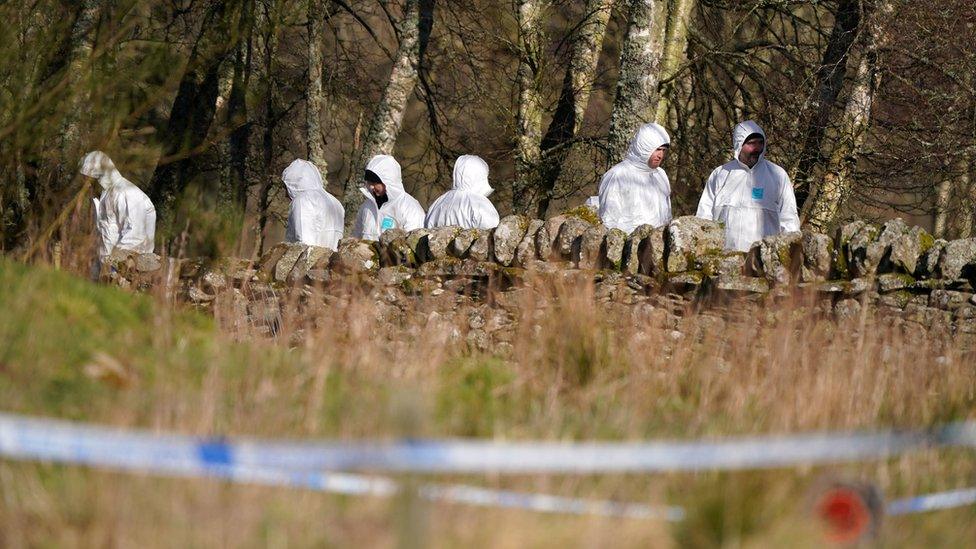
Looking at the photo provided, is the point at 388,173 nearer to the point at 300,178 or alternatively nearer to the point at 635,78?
the point at 300,178

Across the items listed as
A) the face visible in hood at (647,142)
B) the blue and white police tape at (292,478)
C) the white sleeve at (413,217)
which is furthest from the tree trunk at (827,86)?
the blue and white police tape at (292,478)

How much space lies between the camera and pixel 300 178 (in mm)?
12172

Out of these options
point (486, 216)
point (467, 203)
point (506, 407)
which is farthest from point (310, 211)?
point (506, 407)

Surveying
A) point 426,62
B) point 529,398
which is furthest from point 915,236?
point 426,62

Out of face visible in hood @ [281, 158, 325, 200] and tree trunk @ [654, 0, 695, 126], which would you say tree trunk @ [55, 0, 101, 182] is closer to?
face visible in hood @ [281, 158, 325, 200]

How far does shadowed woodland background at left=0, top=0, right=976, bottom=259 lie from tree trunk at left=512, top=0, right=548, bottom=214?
23 millimetres

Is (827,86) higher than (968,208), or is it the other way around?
(827,86)

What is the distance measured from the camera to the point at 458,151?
19375 millimetres

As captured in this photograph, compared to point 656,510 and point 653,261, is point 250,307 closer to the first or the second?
point 653,261

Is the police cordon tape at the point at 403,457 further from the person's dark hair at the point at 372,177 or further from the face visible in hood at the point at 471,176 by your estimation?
the person's dark hair at the point at 372,177

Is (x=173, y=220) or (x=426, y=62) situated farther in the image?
(x=426, y=62)

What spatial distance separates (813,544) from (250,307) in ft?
19.7

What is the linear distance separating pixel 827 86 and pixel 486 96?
5180 mm

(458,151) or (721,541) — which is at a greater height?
(458,151)
